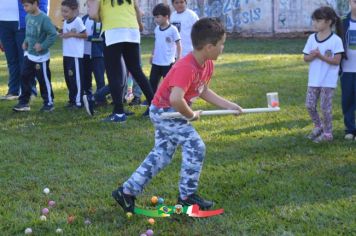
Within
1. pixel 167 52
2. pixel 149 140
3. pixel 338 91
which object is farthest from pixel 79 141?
pixel 338 91

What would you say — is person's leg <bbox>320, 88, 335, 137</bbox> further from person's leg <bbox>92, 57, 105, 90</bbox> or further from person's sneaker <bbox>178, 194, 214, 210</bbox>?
person's leg <bbox>92, 57, 105, 90</bbox>

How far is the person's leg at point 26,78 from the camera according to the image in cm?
787

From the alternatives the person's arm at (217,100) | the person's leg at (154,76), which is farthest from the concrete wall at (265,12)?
the person's arm at (217,100)

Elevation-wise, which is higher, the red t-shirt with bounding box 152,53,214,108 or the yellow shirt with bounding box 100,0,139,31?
the yellow shirt with bounding box 100,0,139,31

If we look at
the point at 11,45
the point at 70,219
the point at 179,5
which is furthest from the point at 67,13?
the point at 70,219

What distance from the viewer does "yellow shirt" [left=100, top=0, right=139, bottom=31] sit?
688 cm

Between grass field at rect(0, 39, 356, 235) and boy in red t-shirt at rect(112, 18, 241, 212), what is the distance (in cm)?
23

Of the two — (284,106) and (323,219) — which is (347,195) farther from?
(284,106)

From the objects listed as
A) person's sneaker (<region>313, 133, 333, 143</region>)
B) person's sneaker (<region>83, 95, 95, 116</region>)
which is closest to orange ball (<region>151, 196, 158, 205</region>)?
person's sneaker (<region>313, 133, 333, 143</region>)

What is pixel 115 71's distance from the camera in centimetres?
703

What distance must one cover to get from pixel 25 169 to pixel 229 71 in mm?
6899

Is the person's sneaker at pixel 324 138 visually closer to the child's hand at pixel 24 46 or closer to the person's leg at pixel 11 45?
the child's hand at pixel 24 46

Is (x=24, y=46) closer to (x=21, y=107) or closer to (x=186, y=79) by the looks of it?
(x=21, y=107)

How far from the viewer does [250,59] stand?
45.4ft
